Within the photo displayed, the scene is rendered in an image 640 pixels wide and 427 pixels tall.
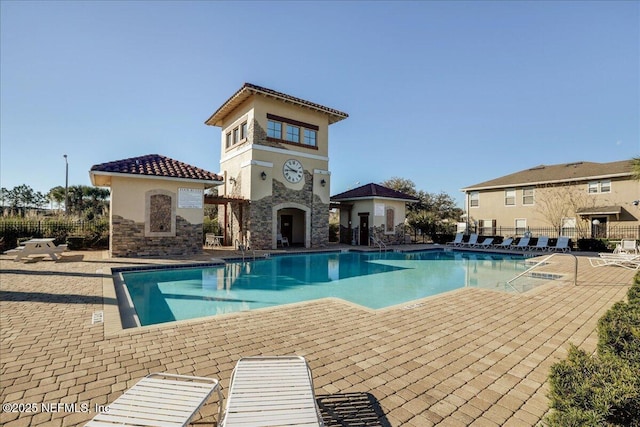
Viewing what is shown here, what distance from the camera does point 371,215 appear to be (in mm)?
21641

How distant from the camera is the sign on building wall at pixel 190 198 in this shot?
14.3 meters

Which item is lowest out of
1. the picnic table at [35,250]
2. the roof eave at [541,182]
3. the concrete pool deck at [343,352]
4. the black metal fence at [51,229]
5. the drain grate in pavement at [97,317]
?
the concrete pool deck at [343,352]

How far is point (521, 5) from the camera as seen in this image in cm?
1038

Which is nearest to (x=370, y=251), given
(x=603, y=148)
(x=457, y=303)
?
(x=457, y=303)

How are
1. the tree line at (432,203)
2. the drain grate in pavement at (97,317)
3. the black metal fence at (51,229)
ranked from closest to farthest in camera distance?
the drain grate in pavement at (97,317) < the black metal fence at (51,229) < the tree line at (432,203)

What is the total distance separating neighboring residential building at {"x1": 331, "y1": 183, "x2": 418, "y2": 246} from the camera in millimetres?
21688

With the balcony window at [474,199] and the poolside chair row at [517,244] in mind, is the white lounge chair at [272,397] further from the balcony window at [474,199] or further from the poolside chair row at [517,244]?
the balcony window at [474,199]

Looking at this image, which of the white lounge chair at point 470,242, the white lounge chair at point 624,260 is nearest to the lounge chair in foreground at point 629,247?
the white lounge chair at point 624,260

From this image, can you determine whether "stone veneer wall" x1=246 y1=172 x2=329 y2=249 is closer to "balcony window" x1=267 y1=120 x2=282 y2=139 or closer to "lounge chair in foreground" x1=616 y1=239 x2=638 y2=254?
"balcony window" x1=267 y1=120 x2=282 y2=139

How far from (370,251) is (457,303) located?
1283 centimetres

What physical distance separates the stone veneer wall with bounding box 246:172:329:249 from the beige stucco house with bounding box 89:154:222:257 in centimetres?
323

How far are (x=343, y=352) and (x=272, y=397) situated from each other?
1.87 meters

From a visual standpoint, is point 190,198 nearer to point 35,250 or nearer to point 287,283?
point 35,250

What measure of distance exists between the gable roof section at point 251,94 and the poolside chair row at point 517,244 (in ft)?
43.1
